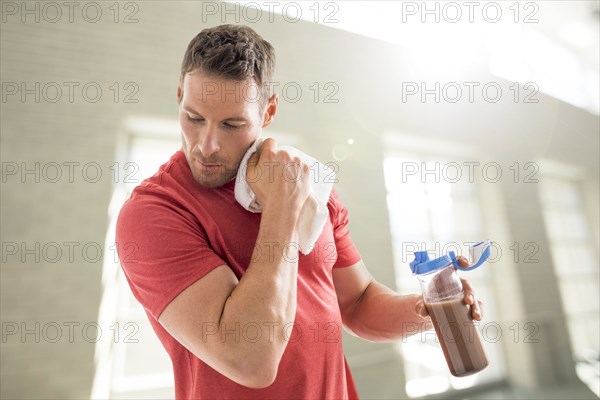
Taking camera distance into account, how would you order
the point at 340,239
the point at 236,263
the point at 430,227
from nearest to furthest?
the point at 236,263 < the point at 340,239 < the point at 430,227

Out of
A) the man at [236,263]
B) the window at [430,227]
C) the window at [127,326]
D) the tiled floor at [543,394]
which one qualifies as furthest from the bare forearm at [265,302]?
the tiled floor at [543,394]

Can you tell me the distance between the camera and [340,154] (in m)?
2.21

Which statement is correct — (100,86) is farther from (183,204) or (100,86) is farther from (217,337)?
(217,337)

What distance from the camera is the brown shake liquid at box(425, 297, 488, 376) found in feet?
2.42

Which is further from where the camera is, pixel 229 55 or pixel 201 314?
pixel 229 55

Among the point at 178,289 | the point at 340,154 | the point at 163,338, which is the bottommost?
the point at 163,338

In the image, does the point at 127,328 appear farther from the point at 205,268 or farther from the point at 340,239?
the point at 205,268

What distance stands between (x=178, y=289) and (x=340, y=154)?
174 cm

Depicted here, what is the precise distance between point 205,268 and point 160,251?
8 cm

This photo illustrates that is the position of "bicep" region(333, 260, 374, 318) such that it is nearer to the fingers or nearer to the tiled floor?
the fingers

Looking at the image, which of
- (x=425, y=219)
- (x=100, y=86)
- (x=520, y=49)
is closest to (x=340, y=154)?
(x=425, y=219)

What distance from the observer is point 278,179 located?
2.26 ft

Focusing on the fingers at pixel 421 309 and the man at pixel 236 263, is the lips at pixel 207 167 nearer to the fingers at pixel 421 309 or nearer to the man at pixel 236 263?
the man at pixel 236 263

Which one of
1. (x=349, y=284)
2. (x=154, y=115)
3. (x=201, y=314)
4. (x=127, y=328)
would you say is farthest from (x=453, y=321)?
(x=154, y=115)
